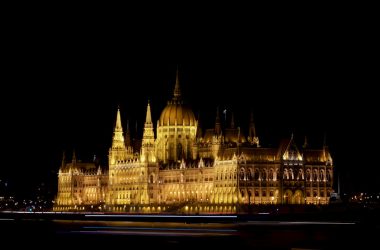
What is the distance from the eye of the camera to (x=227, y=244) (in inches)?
3474

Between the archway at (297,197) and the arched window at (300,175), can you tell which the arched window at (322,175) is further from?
the archway at (297,197)

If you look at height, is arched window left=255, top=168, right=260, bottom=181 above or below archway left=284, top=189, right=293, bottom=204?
above

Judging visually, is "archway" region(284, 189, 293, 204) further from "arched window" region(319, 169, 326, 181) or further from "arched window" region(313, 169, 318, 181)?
"arched window" region(319, 169, 326, 181)

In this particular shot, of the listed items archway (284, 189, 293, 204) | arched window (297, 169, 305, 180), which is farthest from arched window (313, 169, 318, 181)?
archway (284, 189, 293, 204)

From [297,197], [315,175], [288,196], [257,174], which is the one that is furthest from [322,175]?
[257,174]

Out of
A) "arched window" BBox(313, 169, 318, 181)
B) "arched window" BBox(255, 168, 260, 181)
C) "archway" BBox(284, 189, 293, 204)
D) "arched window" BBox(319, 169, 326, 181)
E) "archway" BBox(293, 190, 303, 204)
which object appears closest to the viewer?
"arched window" BBox(255, 168, 260, 181)

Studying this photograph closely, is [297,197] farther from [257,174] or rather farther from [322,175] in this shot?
[257,174]

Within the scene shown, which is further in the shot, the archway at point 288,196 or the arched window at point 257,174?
the archway at point 288,196

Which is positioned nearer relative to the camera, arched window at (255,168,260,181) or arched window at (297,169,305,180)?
arched window at (255,168,260,181)

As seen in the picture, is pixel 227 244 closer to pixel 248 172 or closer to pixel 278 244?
pixel 278 244

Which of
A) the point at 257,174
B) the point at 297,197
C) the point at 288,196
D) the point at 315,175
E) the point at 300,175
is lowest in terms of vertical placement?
the point at 297,197

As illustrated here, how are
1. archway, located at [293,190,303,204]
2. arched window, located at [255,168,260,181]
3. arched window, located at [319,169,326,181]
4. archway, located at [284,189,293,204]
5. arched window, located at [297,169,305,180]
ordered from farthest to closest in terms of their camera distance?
1. arched window, located at [319,169,326,181]
2. arched window, located at [297,169,305,180]
3. archway, located at [293,190,303,204]
4. archway, located at [284,189,293,204]
5. arched window, located at [255,168,260,181]

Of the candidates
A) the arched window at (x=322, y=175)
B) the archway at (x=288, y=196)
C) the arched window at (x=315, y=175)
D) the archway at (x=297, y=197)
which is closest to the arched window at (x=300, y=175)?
the archway at (x=297, y=197)

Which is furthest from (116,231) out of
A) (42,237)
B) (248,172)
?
(248,172)
